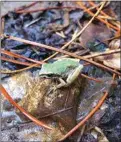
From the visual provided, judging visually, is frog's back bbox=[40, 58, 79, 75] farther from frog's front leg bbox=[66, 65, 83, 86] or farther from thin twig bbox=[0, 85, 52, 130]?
thin twig bbox=[0, 85, 52, 130]

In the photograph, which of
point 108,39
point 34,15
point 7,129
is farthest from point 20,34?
point 7,129

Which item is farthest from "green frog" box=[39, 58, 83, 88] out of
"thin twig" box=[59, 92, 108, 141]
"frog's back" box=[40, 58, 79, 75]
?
"thin twig" box=[59, 92, 108, 141]

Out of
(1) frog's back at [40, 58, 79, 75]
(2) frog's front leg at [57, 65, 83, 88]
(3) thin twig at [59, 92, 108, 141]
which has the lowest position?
(3) thin twig at [59, 92, 108, 141]

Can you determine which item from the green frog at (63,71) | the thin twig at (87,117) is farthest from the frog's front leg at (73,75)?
the thin twig at (87,117)

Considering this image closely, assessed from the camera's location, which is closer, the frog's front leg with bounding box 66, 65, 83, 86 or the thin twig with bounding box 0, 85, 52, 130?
the thin twig with bounding box 0, 85, 52, 130

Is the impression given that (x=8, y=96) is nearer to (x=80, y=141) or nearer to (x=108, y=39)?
(x=80, y=141)

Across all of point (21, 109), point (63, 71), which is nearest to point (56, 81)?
point (63, 71)

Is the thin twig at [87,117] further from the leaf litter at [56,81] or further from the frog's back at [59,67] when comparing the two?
the frog's back at [59,67]
